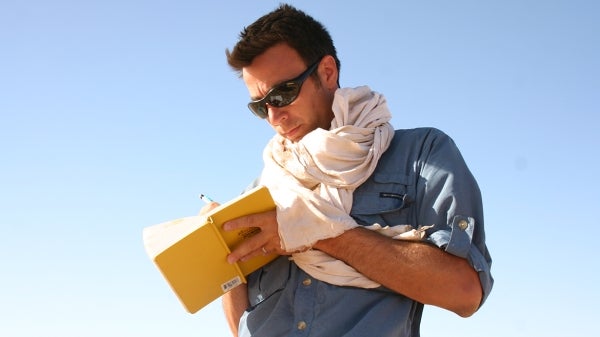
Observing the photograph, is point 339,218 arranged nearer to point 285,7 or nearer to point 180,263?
Answer: point 180,263

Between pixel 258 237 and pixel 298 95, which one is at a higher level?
pixel 298 95

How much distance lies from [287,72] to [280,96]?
154 mm

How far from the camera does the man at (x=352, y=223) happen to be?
3295mm

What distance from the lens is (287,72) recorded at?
4.10 m

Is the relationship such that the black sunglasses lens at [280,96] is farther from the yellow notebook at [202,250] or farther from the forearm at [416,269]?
the forearm at [416,269]

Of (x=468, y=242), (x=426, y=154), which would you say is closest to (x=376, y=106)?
(x=426, y=154)

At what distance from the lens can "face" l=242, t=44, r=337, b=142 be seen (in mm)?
4039

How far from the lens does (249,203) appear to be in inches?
131

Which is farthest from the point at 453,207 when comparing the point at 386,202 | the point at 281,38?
the point at 281,38

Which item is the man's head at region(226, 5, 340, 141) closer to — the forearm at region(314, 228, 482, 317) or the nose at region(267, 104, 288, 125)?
the nose at region(267, 104, 288, 125)

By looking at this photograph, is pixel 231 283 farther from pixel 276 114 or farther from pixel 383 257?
pixel 276 114

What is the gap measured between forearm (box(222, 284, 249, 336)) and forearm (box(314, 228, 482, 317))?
771 millimetres

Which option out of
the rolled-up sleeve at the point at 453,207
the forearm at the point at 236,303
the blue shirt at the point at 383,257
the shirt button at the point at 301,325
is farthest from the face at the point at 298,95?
the shirt button at the point at 301,325

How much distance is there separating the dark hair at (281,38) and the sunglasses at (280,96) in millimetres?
199
